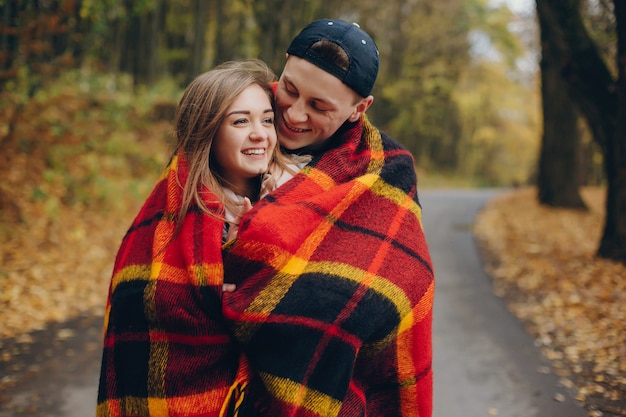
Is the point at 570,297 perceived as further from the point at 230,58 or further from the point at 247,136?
the point at 230,58

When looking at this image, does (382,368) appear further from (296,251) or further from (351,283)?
(296,251)

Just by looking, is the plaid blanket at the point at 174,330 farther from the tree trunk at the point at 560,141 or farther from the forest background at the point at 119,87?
the tree trunk at the point at 560,141

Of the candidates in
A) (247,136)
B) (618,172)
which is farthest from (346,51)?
(618,172)

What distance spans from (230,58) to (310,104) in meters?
15.2

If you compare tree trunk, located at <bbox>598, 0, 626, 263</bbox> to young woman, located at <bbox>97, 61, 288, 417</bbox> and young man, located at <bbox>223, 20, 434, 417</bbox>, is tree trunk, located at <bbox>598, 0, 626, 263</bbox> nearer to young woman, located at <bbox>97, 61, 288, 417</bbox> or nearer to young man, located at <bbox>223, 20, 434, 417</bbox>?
young man, located at <bbox>223, 20, 434, 417</bbox>

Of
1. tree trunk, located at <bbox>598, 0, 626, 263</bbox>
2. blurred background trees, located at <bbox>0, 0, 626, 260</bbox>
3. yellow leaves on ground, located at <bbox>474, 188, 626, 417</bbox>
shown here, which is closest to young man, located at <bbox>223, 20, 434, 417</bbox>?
yellow leaves on ground, located at <bbox>474, 188, 626, 417</bbox>

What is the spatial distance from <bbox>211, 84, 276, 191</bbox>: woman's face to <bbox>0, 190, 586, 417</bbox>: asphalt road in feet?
9.07

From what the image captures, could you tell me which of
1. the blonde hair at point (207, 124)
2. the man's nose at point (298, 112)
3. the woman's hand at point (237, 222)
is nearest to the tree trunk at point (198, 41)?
the blonde hair at point (207, 124)

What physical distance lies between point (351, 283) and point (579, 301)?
5.72 m

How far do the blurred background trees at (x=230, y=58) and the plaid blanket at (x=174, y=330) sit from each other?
3.39 meters

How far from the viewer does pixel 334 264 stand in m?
1.84

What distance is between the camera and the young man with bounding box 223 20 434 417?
178 centimetres

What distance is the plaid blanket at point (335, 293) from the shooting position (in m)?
1.78

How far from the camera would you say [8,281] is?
20.8 feet
